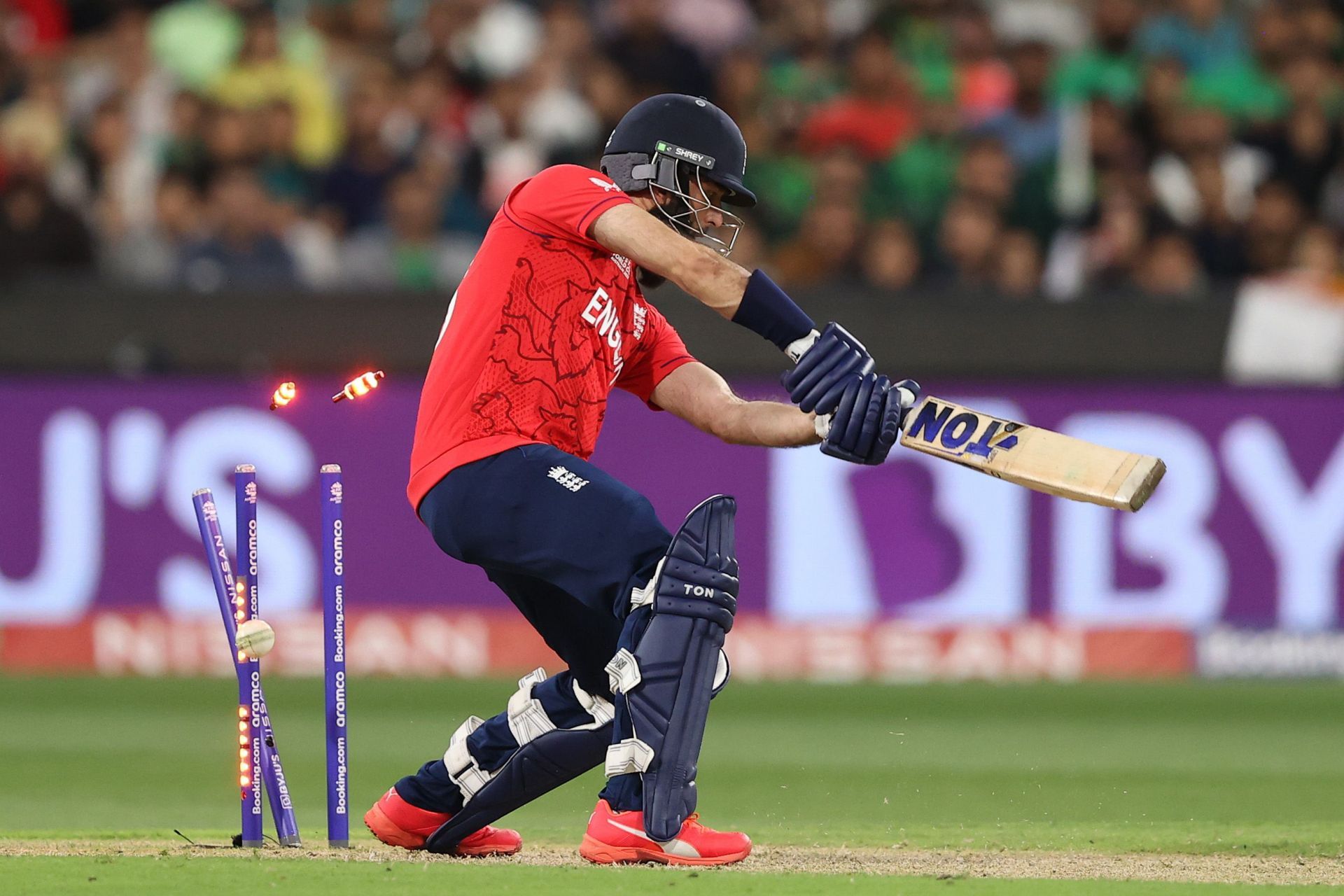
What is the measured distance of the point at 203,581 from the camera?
1041 centimetres

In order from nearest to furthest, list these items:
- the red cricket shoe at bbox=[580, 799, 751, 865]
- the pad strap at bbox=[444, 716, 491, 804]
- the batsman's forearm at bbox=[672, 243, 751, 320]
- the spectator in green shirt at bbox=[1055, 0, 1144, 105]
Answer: the batsman's forearm at bbox=[672, 243, 751, 320] < the red cricket shoe at bbox=[580, 799, 751, 865] < the pad strap at bbox=[444, 716, 491, 804] < the spectator in green shirt at bbox=[1055, 0, 1144, 105]

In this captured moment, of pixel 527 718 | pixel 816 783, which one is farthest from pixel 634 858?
pixel 816 783

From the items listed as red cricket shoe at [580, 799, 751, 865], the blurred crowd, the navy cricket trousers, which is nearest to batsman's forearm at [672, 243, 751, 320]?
the navy cricket trousers

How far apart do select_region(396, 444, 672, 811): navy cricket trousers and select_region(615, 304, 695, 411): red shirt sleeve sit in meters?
0.57

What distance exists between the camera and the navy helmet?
5.33 metres

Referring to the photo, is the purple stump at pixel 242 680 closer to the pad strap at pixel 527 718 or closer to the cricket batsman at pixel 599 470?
the cricket batsman at pixel 599 470

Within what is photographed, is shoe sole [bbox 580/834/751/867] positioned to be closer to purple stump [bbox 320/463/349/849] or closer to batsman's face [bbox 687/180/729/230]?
purple stump [bbox 320/463/349/849]

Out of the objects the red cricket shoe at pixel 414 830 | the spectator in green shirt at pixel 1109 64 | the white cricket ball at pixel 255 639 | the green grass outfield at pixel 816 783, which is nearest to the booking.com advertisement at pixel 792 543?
the green grass outfield at pixel 816 783

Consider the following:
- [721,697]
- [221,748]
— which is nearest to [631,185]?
[221,748]

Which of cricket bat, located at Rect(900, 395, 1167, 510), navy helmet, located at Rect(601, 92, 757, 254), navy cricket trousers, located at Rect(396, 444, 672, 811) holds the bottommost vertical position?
navy cricket trousers, located at Rect(396, 444, 672, 811)

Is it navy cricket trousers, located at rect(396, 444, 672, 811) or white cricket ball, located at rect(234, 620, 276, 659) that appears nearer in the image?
navy cricket trousers, located at rect(396, 444, 672, 811)

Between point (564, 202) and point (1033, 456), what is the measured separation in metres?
1.27

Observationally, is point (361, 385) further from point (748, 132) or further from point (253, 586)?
point (748, 132)

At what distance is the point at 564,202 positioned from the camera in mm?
5125
